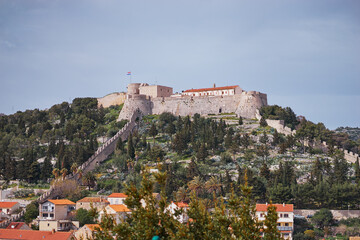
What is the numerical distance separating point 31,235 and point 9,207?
11752 mm

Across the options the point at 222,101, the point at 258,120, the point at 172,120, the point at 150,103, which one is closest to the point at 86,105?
the point at 150,103

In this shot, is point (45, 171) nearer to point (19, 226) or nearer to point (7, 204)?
point (7, 204)

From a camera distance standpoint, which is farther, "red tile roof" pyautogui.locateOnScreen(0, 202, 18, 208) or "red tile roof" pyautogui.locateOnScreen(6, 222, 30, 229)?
"red tile roof" pyautogui.locateOnScreen(0, 202, 18, 208)

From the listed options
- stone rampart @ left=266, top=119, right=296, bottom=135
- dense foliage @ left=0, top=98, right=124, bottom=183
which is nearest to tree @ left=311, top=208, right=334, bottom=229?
stone rampart @ left=266, top=119, right=296, bottom=135

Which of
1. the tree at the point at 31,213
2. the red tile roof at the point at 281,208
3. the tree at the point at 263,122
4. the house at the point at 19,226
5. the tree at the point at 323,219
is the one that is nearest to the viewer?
the red tile roof at the point at 281,208

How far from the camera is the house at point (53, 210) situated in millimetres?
51156

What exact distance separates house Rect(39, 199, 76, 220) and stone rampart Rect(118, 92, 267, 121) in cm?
3360

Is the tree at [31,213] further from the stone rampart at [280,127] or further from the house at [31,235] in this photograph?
the stone rampart at [280,127]

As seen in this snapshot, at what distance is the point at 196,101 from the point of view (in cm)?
8500

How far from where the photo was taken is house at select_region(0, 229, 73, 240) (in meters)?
43.2

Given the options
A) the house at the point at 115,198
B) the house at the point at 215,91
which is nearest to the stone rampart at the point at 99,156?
the house at the point at 115,198

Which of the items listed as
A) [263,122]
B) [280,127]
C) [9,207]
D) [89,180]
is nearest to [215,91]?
[263,122]

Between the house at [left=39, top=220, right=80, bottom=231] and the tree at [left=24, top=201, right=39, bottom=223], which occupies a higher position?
the tree at [left=24, top=201, right=39, bottom=223]

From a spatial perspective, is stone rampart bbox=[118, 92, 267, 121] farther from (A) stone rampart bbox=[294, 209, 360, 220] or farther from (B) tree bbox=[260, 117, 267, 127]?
(A) stone rampart bbox=[294, 209, 360, 220]
